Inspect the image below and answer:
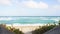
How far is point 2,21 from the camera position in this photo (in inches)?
397

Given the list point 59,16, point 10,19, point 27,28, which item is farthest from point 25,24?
point 59,16

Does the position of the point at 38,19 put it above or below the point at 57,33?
above

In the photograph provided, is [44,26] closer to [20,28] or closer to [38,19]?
[38,19]

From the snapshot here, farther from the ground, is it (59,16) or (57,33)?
(59,16)

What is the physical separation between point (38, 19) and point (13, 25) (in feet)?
5.46

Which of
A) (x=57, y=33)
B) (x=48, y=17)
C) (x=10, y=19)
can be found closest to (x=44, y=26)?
(x=48, y=17)

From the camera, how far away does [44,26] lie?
33.1 feet

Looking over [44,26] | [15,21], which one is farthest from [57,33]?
[15,21]

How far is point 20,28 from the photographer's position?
396 inches

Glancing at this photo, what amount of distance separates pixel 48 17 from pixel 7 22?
2.62 meters

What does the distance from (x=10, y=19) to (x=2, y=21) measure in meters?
0.53

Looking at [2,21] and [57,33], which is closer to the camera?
[57,33]

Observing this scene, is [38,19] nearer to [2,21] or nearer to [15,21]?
[15,21]

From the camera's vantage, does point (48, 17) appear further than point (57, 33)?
Yes
